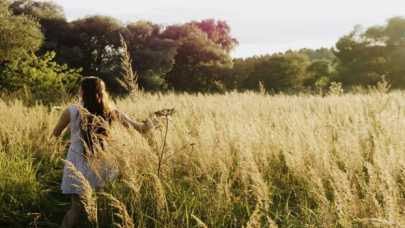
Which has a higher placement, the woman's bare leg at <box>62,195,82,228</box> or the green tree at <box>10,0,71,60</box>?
the green tree at <box>10,0,71,60</box>

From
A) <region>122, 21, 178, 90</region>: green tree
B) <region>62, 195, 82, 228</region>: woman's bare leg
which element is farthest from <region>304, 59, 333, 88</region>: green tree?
<region>62, 195, 82, 228</region>: woman's bare leg

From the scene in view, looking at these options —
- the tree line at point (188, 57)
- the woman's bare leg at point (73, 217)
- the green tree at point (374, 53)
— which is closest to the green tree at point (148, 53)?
the tree line at point (188, 57)

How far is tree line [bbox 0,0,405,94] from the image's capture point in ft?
83.9

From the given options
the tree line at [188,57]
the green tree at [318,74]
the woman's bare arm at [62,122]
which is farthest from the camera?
the green tree at [318,74]

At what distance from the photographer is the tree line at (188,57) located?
25562mm

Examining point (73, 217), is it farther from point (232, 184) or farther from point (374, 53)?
point (374, 53)

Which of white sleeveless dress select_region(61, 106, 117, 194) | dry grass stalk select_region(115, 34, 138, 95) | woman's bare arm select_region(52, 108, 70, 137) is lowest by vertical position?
white sleeveless dress select_region(61, 106, 117, 194)

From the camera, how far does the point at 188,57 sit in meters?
32.2

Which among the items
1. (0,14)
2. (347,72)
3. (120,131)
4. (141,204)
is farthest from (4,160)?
(347,72)

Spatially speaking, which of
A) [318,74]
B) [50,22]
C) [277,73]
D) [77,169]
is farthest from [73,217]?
[318,74]

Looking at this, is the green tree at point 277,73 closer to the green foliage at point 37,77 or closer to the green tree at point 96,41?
the green tree at point 96,41

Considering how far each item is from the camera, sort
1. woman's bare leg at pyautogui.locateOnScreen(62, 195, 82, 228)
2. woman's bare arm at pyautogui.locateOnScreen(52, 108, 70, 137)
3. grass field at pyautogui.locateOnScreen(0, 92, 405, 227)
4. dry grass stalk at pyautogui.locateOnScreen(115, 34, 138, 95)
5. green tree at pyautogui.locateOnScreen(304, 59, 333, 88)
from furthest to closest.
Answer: green tree at pyautogui.locateOnScreen(304, 59, 333, 88) → woman's bare arm at pyautogui.locateOnScreen(52, 108, 70, 137) → dry grass stalk at pyautogui.locateOnScreen(115, 34, 138, 95) → woman's bare leg at pyautogui.locateOnScreen(62, 195, 82, 228) → grass field at pyautogui.locateOnScreen(0, 92, 405, 227)

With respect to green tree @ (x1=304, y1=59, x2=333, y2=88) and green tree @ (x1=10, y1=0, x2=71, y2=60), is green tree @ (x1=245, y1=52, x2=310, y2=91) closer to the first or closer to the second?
green tree @ (x1=304, y1=59, x2=333, y2=88)

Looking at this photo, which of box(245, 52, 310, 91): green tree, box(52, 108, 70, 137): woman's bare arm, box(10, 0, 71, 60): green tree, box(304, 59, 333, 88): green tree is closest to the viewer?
box(52, 108, 70, 137): woman's bare arm
